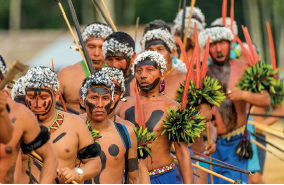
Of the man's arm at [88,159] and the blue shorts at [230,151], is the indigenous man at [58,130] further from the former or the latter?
the blue shorts at [230,151]

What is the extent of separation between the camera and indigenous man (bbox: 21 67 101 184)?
153 inches

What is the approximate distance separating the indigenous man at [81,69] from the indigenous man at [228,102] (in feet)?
5.25

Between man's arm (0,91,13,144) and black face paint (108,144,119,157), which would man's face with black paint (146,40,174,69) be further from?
man's arm (0,91,13,144)

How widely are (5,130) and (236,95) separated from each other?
411cm

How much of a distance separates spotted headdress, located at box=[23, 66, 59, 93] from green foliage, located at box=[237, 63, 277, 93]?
3507 mm

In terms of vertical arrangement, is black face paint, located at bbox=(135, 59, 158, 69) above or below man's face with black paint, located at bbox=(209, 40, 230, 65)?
below

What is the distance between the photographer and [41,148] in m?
3.41

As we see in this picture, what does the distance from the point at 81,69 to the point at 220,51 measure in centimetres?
194

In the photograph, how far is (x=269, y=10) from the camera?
20.6 metres

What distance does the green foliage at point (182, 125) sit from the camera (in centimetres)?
486

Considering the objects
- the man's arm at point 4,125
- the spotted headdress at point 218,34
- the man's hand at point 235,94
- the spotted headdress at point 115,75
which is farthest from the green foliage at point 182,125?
the spotted headdress at point 218,34

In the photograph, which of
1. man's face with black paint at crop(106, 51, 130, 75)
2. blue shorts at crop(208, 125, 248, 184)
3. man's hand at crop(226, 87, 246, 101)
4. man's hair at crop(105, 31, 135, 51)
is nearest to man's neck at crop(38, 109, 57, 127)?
man's face with black paint at crop(106, 51, 130, 75)

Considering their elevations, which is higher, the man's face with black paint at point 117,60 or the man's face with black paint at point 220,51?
the man's face with black paint at point 220,51

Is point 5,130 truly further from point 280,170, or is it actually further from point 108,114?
point 280,170
